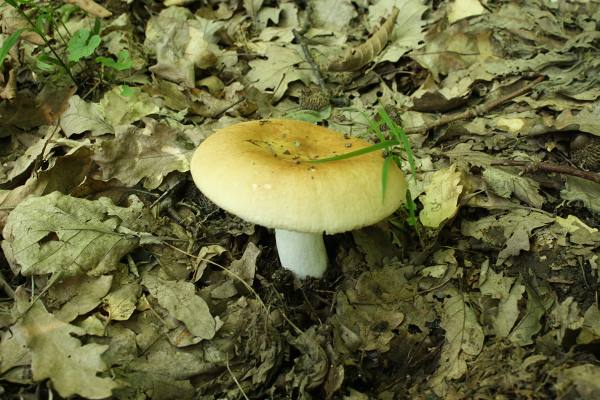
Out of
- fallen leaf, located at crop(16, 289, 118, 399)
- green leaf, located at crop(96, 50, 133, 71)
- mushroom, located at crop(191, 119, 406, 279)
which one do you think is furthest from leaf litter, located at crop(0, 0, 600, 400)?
mushroom, located at crop(191, 119, 406, 279)

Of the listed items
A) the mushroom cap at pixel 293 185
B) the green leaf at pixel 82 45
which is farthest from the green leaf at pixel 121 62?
the mushroom cap at pixel 293 185

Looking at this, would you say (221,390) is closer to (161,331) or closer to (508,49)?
(161,331)

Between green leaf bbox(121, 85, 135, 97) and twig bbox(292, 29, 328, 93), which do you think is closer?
green leaf bbox(121, 85, 135, 97)

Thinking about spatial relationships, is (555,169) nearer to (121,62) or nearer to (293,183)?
(293,183)

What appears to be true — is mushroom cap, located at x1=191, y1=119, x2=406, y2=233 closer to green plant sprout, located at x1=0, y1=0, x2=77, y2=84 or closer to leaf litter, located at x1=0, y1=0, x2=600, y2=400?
leaf litter, located at x1=0, y1=0, x2=600, y2=400

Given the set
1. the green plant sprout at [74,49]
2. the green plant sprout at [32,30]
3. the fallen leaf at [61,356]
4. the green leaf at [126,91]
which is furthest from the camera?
the green leaf at [126,91]

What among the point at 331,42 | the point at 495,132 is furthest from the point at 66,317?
the point at 331,42

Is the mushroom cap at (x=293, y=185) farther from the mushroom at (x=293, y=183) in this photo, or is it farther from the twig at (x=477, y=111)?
the twig at (x=477, y=111)
